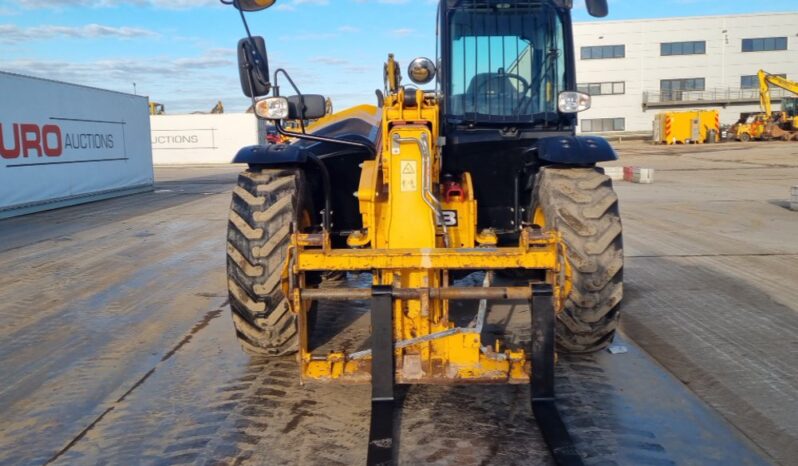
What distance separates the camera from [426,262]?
3.74 m

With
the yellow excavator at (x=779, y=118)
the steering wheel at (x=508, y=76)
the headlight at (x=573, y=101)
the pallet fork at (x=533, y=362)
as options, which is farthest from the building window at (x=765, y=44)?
the pallet fork at (x=533, y=362)

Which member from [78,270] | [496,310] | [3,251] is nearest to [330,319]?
[496,310]

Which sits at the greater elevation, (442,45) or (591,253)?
(442,45)

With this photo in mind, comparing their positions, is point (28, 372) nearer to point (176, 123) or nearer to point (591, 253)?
point (591, 253)

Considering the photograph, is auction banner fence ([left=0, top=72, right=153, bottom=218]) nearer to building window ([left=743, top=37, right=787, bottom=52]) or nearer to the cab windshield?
the cab windshield

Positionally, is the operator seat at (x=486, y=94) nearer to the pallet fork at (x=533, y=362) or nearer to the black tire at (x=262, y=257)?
the black tire at (x=262, y=257)

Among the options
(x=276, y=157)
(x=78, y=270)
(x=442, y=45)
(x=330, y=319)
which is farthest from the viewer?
(x=78, y=270)

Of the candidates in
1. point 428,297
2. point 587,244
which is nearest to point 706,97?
point 587,244

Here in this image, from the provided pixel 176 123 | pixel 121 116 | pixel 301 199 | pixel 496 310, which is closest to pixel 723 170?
pixel 121 116

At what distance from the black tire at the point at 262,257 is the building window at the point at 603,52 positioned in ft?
173

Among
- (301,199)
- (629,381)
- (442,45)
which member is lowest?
(629,381)

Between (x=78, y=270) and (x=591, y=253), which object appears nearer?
(x=591, y=253)

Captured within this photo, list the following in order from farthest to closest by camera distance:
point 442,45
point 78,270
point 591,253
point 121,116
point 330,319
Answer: point 121,116 → point 78,270 → point 330,319 → point 442,45 → point 591,253

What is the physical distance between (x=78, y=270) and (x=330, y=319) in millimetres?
4217
